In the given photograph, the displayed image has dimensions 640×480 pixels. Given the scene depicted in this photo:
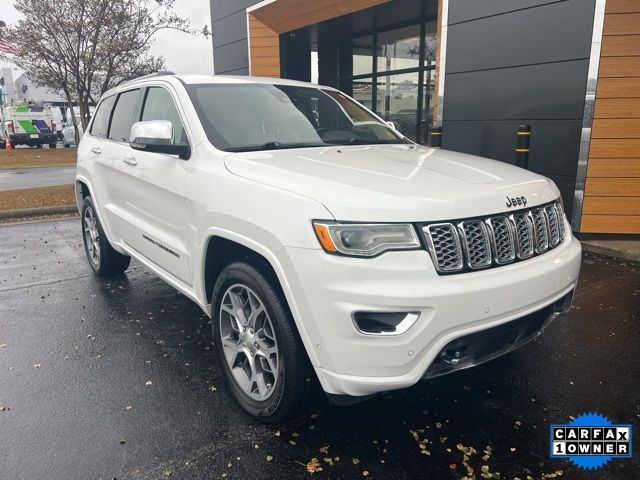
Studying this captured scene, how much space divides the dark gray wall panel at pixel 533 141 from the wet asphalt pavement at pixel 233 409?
10.7 feet

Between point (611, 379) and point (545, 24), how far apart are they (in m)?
5.63

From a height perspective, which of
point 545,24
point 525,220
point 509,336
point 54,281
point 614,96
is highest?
point 545,24

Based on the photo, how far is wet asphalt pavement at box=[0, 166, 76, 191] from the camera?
534 inches

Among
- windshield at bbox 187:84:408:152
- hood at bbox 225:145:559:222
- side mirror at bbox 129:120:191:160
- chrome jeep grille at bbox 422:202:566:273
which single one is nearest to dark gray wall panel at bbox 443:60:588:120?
windshield at bbox 187:84:408:152

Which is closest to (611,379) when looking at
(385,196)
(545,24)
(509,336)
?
(509,336)

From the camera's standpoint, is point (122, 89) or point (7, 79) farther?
point (7, 79)

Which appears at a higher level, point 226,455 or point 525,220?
point 525,220

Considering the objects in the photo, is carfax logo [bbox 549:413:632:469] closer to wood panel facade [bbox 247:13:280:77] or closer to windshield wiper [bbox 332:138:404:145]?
windshield wiper [bbox 332:138:404:145]

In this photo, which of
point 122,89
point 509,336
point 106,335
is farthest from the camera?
point 122,89

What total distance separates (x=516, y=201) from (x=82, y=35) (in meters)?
18.6

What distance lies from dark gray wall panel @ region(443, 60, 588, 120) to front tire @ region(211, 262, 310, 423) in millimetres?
5982

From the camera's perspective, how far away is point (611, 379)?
326 cm

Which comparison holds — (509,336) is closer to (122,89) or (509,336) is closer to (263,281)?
(263,281)

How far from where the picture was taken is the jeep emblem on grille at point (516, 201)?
100 inches
